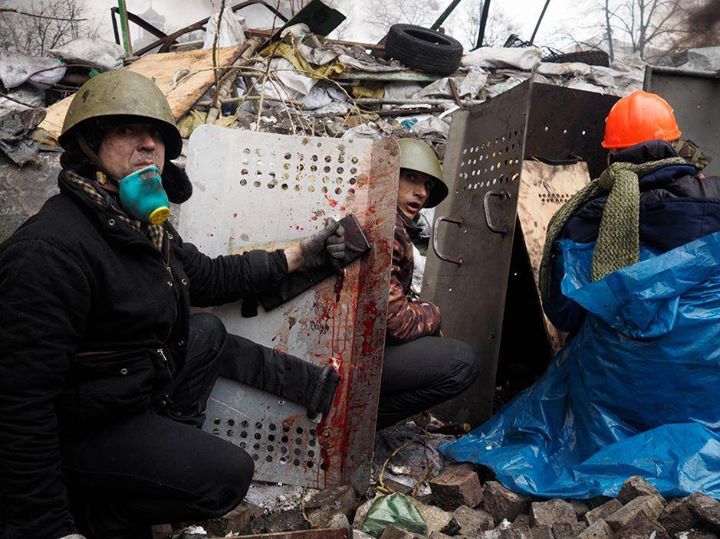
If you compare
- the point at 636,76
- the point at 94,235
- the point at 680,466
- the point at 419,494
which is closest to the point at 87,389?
the point at 94,235

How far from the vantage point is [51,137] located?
15.6ft

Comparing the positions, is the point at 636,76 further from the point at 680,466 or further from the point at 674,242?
the point at 680,466

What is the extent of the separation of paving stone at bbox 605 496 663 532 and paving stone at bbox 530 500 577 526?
0.66 feet

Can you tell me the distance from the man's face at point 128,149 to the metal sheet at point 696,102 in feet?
10.6

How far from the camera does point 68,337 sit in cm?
178

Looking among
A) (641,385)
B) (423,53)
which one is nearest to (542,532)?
(641,385)

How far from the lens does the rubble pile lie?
2117 mm

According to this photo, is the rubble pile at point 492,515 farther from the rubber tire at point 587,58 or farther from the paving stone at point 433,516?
the rubber tire at point 587,58

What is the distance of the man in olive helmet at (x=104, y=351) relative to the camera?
5.65 ft

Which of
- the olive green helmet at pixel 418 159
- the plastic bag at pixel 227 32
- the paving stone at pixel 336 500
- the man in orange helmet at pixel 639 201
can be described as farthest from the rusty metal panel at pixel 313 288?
the plastic bag at pixel 227 32

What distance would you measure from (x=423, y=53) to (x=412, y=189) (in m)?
4.37

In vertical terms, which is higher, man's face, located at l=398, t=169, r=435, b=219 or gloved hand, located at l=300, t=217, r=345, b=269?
man's face, located at l=398, t=169, r=435, b=219

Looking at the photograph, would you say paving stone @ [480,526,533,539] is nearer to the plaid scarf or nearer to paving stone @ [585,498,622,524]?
paving stone @ [585,498,622,524]

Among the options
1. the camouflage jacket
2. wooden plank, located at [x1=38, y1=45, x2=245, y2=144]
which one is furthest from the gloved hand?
wooden plank, located at [x1=38, y1=45, x2=245, y2=144]
